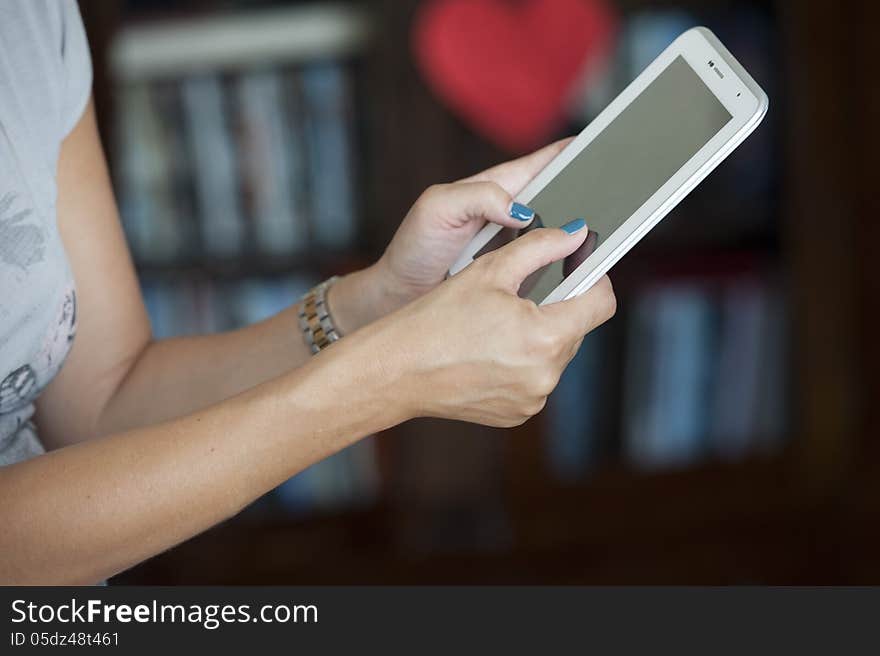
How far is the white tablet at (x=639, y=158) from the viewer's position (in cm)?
76

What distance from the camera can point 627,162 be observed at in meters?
0.81

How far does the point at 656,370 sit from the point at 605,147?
3.24 feet

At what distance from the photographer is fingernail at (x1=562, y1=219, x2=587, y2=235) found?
752mm

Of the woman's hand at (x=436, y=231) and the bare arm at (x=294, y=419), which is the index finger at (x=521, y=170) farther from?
the bare arm at (x=294, y=419)

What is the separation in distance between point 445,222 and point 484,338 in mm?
Result: 167

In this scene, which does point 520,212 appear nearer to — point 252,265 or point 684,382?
point 252,265

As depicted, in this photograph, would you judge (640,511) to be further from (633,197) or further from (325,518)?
(633,197)

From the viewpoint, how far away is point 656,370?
1.77 metres

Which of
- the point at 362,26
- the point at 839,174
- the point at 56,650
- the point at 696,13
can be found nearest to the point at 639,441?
the point at 839,174

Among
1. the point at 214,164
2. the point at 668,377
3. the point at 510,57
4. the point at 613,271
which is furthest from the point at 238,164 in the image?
the point at 668,377

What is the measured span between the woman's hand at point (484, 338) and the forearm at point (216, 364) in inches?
7.3

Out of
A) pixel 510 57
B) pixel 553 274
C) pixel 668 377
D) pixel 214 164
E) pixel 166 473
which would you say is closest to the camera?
pixel 166 473

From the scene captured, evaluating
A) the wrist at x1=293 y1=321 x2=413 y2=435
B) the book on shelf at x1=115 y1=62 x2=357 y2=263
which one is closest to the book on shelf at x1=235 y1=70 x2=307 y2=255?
the book on shelf at x1=115 y1=62 x2=357 y2=263

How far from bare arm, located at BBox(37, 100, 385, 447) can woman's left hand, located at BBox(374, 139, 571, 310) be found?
3 cm
